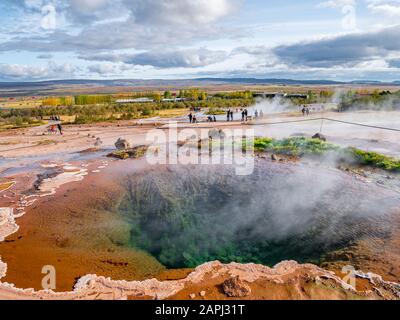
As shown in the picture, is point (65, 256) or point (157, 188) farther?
point (157, 188)

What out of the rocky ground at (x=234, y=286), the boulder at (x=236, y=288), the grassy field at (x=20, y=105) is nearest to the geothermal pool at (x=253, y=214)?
the rocky ground at (x=234, y=286)

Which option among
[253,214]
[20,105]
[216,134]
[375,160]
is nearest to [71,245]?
[253,214]

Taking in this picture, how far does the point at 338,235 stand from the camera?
741 centimetres

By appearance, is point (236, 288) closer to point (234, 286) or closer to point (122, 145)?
point (234, 286)

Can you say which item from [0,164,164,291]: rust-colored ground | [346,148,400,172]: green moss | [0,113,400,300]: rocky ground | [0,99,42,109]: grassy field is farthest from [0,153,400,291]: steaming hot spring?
[0,99,42,109]: grassy field

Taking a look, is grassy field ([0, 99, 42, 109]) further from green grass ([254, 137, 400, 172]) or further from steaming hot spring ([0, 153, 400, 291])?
steaming hot spring ([0, 153, 400, 291])

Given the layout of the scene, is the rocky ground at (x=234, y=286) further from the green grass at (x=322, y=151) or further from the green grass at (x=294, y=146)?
the green grass at (x=294, y=146)

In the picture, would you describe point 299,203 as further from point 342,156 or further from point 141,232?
point 342,156

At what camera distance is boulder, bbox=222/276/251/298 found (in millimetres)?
5242

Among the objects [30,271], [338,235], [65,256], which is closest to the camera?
[30,271]

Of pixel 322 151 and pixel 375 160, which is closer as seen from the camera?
pixel 375 160

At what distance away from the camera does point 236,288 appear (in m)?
5.32
